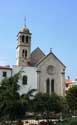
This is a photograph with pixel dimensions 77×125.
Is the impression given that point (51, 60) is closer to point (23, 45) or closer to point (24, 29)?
point (23, 45)

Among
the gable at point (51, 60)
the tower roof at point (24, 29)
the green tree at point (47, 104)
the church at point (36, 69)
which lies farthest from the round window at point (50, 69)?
the green tree at point (47, 104)

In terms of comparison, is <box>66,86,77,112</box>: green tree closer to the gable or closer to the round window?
the round window

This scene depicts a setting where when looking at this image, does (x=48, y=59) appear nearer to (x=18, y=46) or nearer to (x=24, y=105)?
(x=18, y=46)

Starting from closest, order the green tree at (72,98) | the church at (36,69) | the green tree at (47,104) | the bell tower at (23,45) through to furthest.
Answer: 1. the green tree at (47,104)
2. the green tree at (72,98)
3. the church at (36,69)
4. the bell tower at (23,45)

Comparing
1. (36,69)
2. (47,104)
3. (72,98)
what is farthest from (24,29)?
(47,104)

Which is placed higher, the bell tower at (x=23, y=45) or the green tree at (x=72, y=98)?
the bell tower at (x=23, y=45)

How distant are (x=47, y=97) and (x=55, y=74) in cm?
1627

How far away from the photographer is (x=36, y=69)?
289 feet

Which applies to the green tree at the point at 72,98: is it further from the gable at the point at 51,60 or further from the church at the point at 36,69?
the gable at the point at 51,60

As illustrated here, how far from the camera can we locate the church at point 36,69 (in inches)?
3386

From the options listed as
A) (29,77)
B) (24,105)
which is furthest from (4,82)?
(29,77)

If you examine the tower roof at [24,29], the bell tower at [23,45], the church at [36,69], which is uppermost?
the tower roof at [24,29]

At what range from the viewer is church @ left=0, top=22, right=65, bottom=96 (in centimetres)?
→ 8600

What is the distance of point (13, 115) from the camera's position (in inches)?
1508
